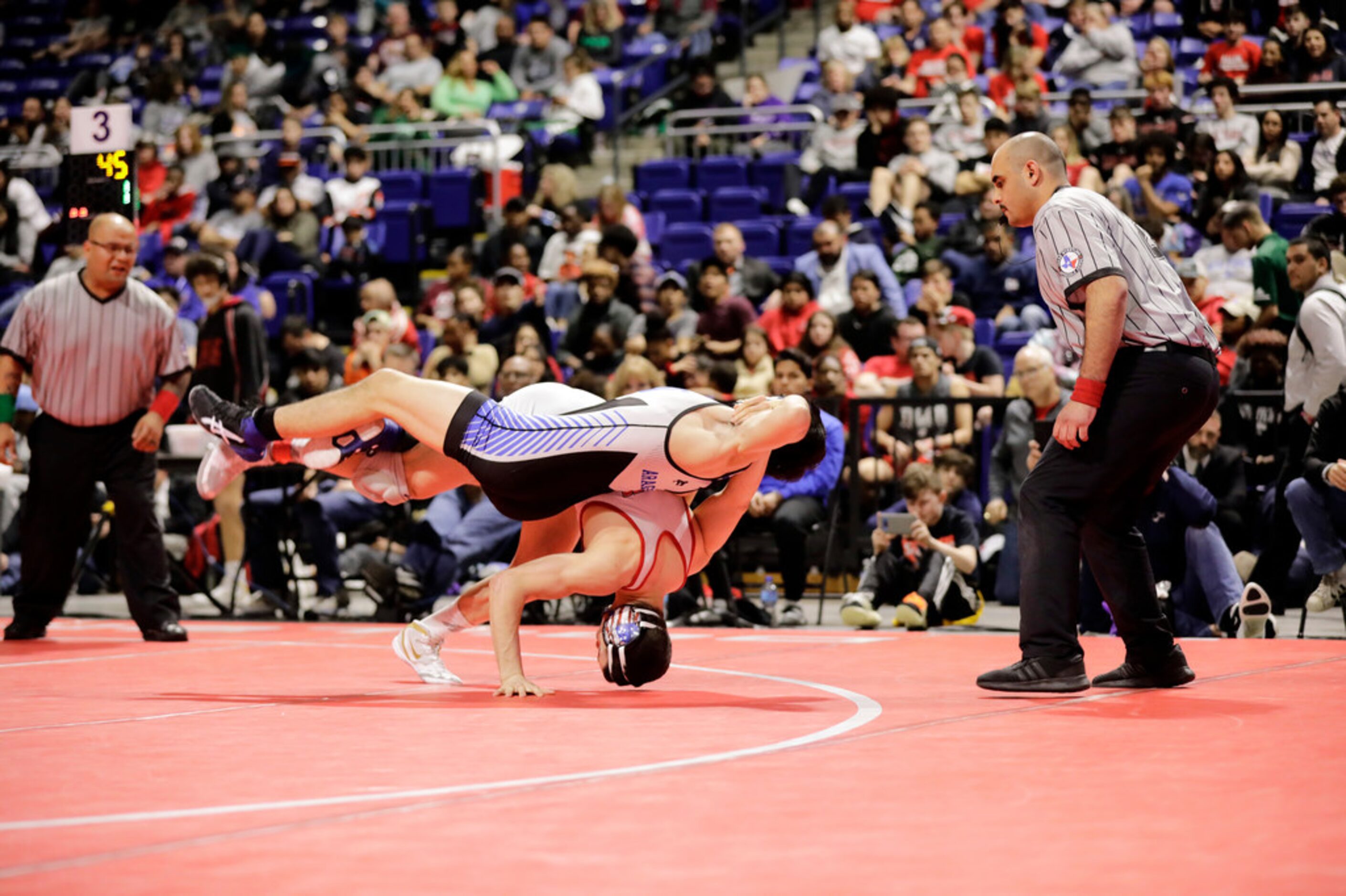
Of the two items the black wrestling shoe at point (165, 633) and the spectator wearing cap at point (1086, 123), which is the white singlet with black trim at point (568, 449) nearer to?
the black wrestling shoe at point (165, 633)

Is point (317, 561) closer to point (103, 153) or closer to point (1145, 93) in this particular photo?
point (103, 153)

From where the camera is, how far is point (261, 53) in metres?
18.8

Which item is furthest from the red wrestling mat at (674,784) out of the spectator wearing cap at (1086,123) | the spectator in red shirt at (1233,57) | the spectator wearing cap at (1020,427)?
the spectator in red shirt at (1233,57)

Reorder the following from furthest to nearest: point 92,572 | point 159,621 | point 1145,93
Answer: point 1145,93, point 92,572, point 159,621

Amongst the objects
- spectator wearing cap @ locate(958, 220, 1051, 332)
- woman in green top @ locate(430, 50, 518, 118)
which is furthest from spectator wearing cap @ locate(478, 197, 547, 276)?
spectator wearing cap @ locate(958, 220, 1051, 332)

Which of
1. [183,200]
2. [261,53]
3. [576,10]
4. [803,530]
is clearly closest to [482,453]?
[803,530]

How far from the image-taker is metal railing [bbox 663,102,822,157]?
1430 cm

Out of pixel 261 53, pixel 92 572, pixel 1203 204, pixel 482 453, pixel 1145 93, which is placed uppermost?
pixel 261 53

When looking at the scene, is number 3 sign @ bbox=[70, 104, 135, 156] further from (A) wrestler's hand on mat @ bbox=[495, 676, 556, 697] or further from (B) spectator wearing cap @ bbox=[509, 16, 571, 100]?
(B) spectator wearing cap @ bbox=[509, 16, 571, 100]

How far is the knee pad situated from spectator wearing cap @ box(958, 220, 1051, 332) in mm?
6658

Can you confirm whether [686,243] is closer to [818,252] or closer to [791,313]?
[818,252]

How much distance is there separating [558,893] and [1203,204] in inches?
390

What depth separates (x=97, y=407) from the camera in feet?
24.1

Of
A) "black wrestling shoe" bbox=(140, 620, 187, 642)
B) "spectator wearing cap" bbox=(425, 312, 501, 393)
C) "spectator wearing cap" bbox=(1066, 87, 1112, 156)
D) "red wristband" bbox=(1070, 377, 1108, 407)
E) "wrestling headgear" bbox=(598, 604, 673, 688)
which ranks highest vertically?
"spectator wearing cap" bbox=(1066, 87, 1112, 156)
